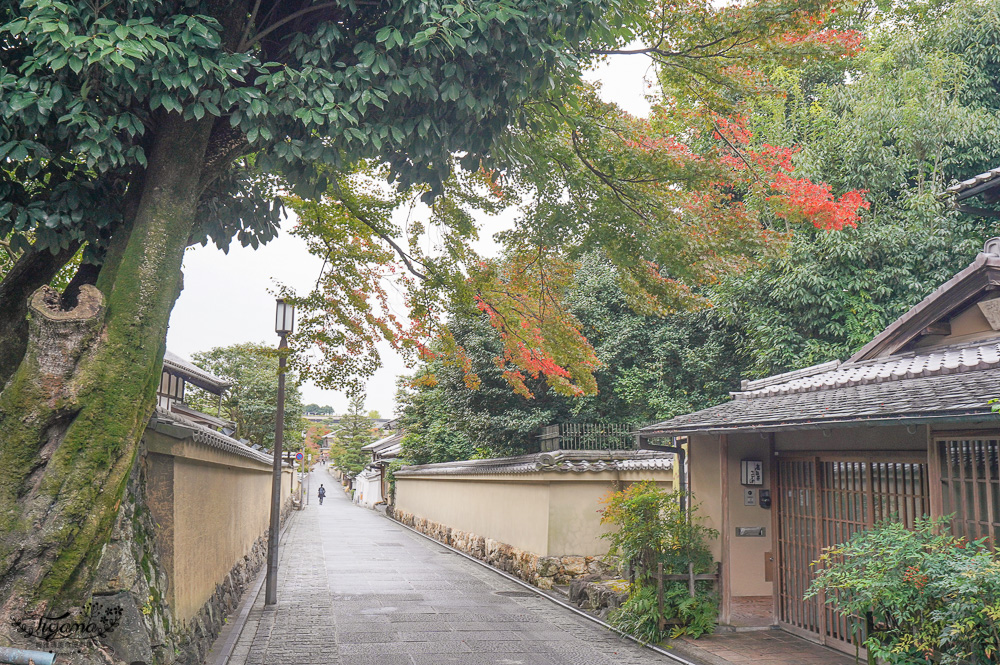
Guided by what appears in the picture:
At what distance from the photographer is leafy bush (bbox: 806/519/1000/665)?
534 cm

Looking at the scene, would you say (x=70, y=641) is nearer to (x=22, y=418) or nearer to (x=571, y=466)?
(x=22, y=418)

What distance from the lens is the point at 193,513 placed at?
9.00 metres

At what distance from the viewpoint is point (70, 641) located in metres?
4.92

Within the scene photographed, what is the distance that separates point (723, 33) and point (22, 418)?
8.13 m

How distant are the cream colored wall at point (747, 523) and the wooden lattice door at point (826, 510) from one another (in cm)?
25

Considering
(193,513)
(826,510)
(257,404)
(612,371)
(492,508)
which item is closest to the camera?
(193,513)

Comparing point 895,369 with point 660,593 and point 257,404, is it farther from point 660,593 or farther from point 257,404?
point 257,404

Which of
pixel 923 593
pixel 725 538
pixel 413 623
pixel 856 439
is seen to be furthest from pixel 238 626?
pixel 923 593

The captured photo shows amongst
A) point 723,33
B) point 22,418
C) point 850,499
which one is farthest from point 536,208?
point 22,418

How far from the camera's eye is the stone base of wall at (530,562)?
50.5ft

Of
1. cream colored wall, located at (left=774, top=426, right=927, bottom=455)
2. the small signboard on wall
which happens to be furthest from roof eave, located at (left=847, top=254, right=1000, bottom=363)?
the small signboard on wall

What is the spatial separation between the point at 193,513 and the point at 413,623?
13.2 feet

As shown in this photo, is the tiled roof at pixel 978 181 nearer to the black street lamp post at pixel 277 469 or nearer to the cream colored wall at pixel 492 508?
the black street lamp post at pixel 277 469

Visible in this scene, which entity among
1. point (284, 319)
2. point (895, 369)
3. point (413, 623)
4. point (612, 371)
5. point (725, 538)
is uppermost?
point (284, 319)
